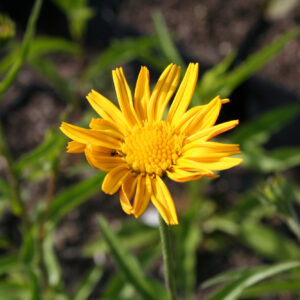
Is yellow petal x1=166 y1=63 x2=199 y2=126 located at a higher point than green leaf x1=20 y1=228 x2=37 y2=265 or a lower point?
higher

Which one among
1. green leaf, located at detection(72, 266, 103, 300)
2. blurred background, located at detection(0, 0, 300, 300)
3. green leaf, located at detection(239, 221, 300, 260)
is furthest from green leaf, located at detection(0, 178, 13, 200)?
green leaf, located at detection(239, 221, 300, 260)

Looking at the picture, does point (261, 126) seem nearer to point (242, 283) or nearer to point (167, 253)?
point (242, 283)

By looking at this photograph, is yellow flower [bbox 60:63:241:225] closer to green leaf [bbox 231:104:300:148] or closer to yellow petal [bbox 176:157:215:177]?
yellow petal [bbox 176:157:215:177]

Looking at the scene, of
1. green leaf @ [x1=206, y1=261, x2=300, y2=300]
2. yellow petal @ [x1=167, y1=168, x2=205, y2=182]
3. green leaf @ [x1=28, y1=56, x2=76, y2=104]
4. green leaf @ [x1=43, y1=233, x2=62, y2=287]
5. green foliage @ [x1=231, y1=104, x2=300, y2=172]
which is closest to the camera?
yellow petal @ [x1=167, y1=168, x2=205, y2=182]

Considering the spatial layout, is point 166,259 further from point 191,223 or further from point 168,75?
point 191,223

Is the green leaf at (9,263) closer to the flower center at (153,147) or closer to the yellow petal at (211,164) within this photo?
the flower center at (153,147)

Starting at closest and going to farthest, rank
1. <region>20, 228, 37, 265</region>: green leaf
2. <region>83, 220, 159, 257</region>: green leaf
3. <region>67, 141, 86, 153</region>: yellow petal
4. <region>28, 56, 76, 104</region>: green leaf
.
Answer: <region>67, 141, 86, 153</region>: yellow petal, <region>20, 228, 37, 265</region>: green leaf, <region>83, 220, 159, 257</region>: green leaf, <region>28, 56, 76, 104</region>: green leaf

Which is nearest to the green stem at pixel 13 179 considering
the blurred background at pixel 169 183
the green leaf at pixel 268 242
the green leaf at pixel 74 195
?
the blurred background at pixel 169 183

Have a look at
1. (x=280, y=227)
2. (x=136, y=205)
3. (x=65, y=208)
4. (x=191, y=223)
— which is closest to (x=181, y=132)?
(x=136, y=205)
